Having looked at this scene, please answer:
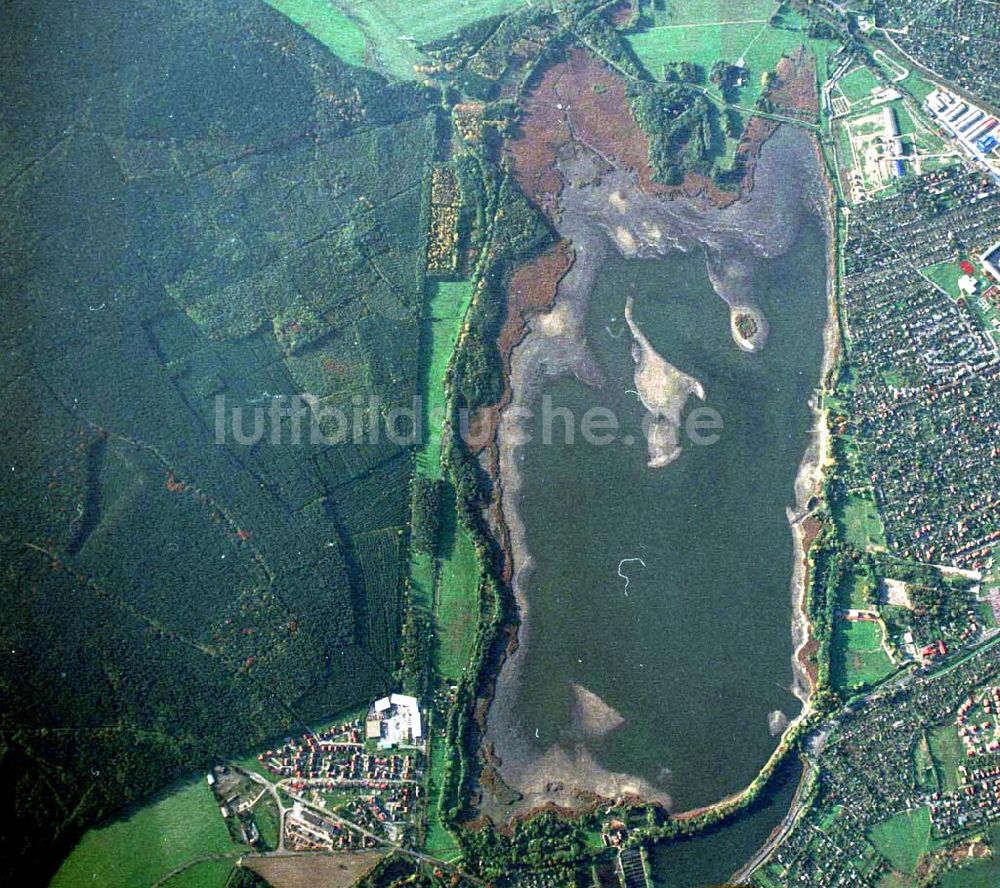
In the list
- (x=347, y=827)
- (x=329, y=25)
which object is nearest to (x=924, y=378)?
(x=347, y=827)

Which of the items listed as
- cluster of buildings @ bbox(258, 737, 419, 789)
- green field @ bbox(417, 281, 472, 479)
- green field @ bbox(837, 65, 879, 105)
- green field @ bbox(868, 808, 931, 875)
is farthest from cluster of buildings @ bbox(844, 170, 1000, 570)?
cluster of buildings @ bbox(258, 737, 419, 789)

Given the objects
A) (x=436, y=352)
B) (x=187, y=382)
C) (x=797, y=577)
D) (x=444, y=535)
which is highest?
(x=187, y=382)

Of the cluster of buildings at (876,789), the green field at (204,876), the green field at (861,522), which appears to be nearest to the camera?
the green field at (204,876)

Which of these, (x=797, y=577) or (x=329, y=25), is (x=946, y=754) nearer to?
(x=797, y=577)

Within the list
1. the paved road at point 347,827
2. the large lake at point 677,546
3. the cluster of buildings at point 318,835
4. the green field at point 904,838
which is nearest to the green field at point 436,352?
the large lake at point 677,546

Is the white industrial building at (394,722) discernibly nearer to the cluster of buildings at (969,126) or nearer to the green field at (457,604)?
the green field at (457,604)

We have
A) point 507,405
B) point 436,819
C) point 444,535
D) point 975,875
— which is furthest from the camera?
point 507,405

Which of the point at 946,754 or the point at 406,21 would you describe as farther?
the point at 406,21
